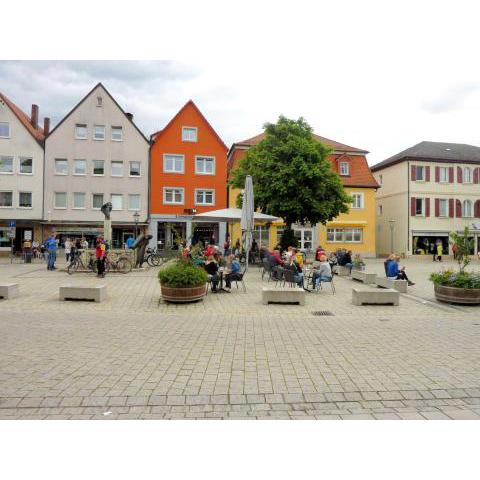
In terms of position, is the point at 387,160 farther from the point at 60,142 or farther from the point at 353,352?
the point at 353,352

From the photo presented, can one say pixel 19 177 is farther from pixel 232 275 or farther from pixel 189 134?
pixel 232 275

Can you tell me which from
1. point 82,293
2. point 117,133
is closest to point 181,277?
point 82,293

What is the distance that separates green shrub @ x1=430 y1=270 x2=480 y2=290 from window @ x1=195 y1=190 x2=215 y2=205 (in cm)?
2816

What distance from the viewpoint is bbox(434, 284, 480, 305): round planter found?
9820mm

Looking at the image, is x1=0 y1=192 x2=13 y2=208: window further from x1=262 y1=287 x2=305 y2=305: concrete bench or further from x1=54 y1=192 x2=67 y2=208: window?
x1=262 y1=287 x2=305 y2=305: concrete bench

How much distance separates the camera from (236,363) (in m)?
5.22

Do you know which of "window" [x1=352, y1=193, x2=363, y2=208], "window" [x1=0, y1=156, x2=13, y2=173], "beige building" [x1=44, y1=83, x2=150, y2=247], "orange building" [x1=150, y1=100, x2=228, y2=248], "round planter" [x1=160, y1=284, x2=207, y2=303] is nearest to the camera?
"round planter" [x1=160, y1=284, x2=207, y2=303]

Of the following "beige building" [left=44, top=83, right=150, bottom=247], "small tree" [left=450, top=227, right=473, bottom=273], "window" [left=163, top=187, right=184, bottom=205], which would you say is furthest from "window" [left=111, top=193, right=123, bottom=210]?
"small tree" [left=450, top=227, right=473, bottom=273]

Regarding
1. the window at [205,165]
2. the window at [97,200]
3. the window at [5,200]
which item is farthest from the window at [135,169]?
the window at [5,200]

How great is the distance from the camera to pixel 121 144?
3631cm

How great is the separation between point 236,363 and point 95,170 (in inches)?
1345

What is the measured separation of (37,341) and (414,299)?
9.44 metres

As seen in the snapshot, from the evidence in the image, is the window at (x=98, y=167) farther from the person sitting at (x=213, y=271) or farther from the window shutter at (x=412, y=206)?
the window shutter at (x=412, y=206)

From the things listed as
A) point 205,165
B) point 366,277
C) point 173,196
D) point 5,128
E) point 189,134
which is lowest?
point 366,277
